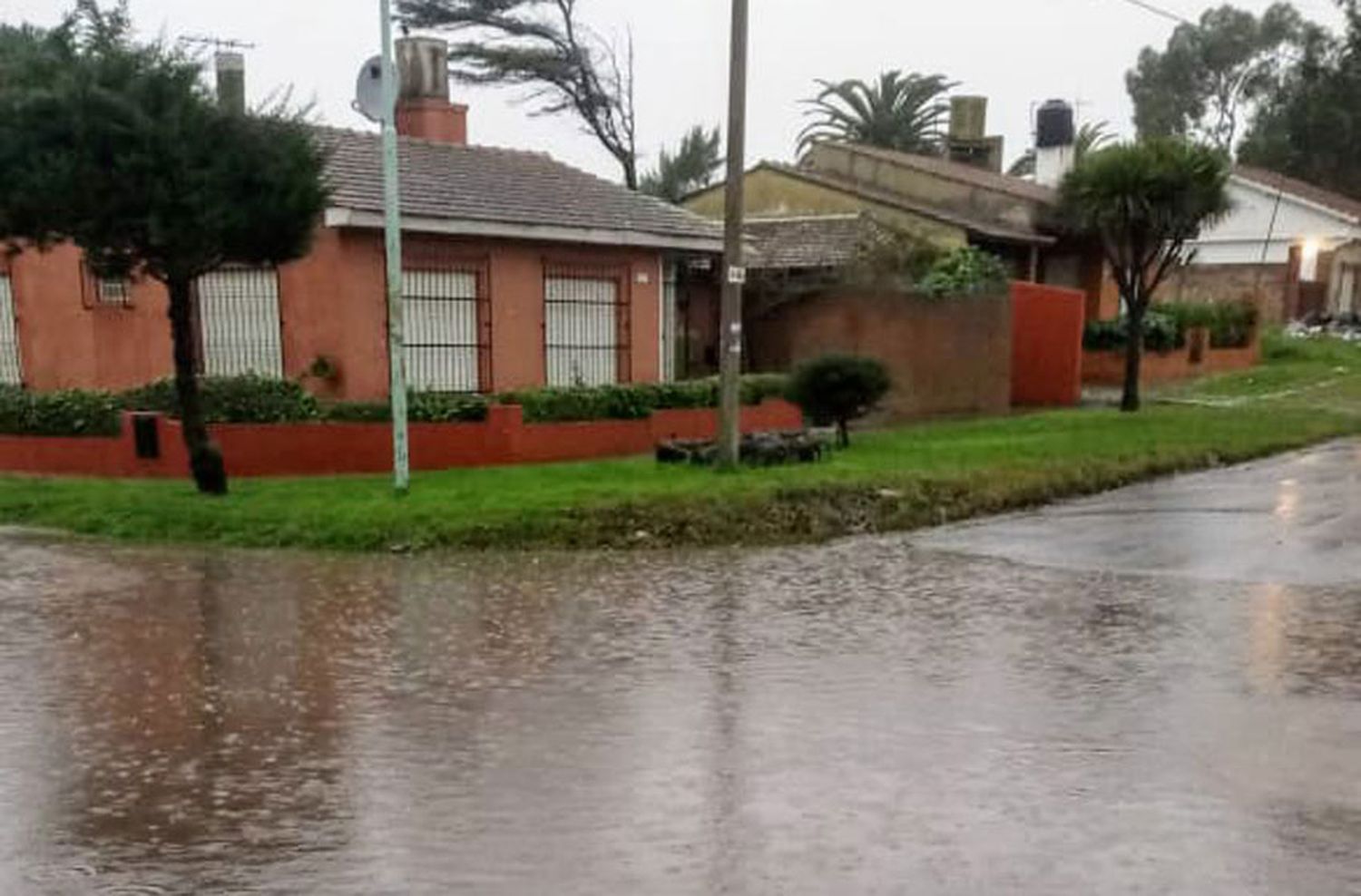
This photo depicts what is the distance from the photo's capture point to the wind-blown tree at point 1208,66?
68188 millimetres

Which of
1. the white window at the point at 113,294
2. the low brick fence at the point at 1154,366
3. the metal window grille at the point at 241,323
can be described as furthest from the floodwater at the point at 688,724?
the low brick fence at the point at 1154,366

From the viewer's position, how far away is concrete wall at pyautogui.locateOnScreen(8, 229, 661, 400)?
57.8ft

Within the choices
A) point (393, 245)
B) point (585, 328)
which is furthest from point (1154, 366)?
point (393, 245)

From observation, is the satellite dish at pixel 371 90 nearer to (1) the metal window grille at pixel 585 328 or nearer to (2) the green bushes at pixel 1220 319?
(1) the metal window grille at pixel 585 328

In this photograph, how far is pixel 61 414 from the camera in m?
17.3

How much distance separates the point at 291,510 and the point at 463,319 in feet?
21.8

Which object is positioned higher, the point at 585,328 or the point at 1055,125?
the point at 1055,125

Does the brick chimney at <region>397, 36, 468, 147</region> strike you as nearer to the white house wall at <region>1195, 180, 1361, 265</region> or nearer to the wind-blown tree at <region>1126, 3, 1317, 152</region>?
the white house wall at <region>1195, 180, 1361, 265</region>

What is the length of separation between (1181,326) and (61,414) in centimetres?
2306

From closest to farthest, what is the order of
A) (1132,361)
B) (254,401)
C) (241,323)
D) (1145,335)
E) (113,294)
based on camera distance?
(254,401), (241,323), (113,294), (1132,361), (1145,335)

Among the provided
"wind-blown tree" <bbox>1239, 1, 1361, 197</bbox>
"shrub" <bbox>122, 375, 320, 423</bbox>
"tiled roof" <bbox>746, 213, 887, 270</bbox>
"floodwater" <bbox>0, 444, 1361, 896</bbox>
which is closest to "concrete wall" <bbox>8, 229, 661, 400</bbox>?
"shrub" <bbox>122, 375, 320, 423</bbox>

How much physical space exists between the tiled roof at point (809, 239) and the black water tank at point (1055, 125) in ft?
45.4

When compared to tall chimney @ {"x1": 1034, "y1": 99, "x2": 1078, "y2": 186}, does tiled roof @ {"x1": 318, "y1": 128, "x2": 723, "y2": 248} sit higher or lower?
lower

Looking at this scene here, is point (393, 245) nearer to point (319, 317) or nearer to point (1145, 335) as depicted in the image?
point (319, 317)
